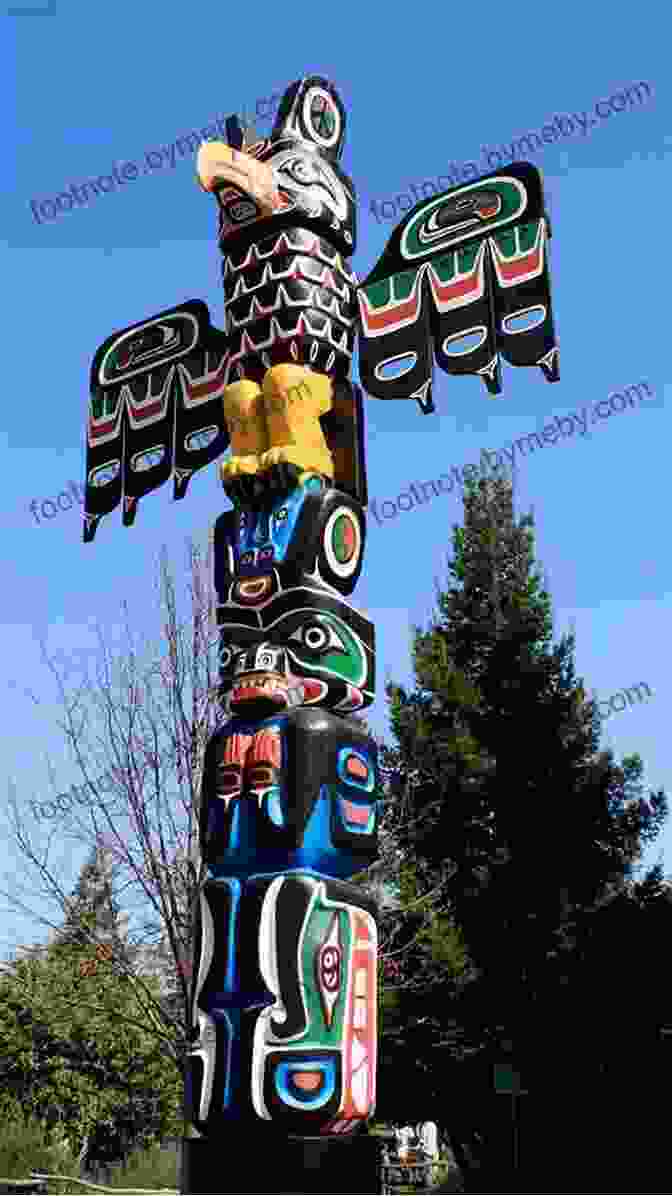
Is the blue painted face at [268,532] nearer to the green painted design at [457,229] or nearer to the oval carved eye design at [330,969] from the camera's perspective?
the green painted design at [457,229]

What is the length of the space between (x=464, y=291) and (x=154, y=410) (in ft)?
11.3

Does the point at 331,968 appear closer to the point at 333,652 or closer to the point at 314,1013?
the point at 314,1013

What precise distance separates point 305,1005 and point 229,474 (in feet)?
13.5

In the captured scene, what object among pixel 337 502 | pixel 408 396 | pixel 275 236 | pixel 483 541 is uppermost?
pixel 483 541

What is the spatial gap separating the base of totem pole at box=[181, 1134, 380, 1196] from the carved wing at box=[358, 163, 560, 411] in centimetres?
542

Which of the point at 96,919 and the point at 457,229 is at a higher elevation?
the point at 457,229

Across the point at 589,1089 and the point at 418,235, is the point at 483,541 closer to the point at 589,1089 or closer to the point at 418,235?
the point at 589,1089

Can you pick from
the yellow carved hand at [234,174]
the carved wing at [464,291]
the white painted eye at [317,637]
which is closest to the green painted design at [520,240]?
the carved wing at [464,291]

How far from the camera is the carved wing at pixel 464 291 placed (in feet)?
30.8

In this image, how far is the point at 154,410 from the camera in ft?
37.9

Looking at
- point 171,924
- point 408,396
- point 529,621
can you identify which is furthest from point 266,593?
point 529,621

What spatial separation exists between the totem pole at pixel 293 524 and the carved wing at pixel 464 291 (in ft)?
0.06

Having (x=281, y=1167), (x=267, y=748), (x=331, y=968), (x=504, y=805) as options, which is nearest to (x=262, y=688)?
(x=267, y=748)

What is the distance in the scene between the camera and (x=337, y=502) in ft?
29.6
